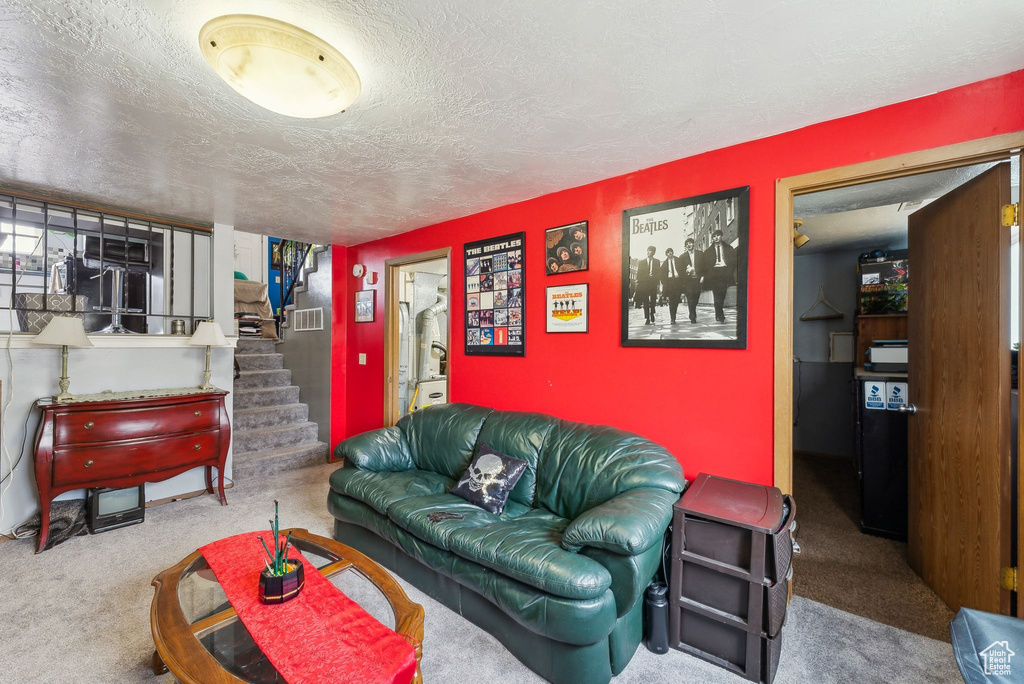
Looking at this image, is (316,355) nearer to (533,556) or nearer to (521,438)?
(521,438)

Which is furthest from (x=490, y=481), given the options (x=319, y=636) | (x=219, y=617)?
(x=219, y=617)

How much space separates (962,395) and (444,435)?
281 cm

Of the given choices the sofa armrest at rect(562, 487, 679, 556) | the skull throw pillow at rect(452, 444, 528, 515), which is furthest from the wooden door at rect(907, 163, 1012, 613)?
the skull throw pillow at rect(452, 444, 528, 515)

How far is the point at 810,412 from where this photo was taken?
4.88 meters

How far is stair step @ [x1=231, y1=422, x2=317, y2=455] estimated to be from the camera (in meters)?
4.18

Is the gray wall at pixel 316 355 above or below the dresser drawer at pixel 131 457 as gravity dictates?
above

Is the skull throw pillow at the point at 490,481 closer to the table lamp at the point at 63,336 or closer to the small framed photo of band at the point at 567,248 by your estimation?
the small framed photo of band at the point at 567,248

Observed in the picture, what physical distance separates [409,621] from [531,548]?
565 millimetres

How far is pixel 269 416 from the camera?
4555mm

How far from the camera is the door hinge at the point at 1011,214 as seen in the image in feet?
5.61

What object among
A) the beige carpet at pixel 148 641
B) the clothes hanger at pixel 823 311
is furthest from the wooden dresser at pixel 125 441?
the clothes hanger at pixel 823 311

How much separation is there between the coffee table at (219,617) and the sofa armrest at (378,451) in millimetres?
815

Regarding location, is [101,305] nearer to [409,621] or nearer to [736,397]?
[409,621]

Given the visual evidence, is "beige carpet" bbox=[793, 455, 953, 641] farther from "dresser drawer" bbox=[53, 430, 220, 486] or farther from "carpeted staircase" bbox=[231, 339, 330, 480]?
"carpeted staircase" bbox=[231, 339, 330, 480]
